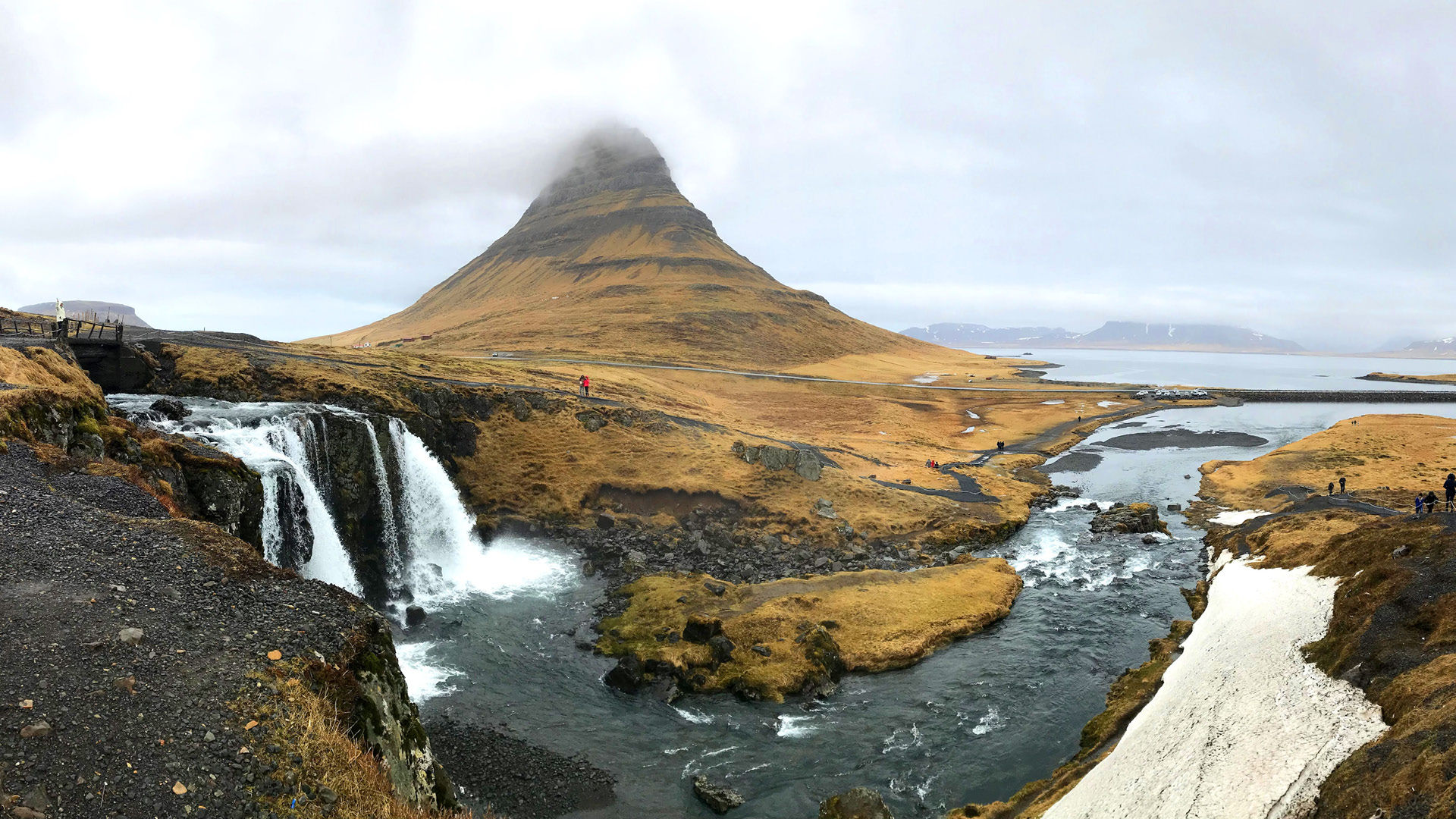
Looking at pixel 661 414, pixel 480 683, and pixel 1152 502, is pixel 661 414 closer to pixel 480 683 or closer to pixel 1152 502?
pixel 480 683

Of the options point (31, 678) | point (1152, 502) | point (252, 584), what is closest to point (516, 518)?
point (252, 584)

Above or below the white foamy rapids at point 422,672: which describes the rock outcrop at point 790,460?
above

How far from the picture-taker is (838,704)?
33625mm

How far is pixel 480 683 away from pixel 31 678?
21.9 m

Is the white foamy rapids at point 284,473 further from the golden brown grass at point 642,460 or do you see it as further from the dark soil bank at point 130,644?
the golden brown grass at point 642,460

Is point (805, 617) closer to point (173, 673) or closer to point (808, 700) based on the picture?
point (808, 700)

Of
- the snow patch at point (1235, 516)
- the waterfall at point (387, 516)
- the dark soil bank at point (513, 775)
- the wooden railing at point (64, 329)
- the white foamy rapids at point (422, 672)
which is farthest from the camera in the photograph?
the snow patch at point (1235, 516)

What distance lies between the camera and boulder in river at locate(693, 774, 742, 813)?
26.3 meters

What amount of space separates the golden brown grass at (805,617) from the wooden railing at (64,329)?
4013 cm

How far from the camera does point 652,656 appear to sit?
36406 millimetres

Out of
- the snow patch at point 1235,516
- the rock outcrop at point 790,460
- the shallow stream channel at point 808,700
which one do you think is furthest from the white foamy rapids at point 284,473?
the snow patch at point 1235,516

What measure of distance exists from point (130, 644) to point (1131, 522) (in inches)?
2568

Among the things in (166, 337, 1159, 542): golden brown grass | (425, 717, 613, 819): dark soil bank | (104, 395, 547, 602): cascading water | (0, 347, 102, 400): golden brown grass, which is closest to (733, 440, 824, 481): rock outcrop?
(166, 337, 1159, 542): golden brown grass

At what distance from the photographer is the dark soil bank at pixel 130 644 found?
13078 mm
